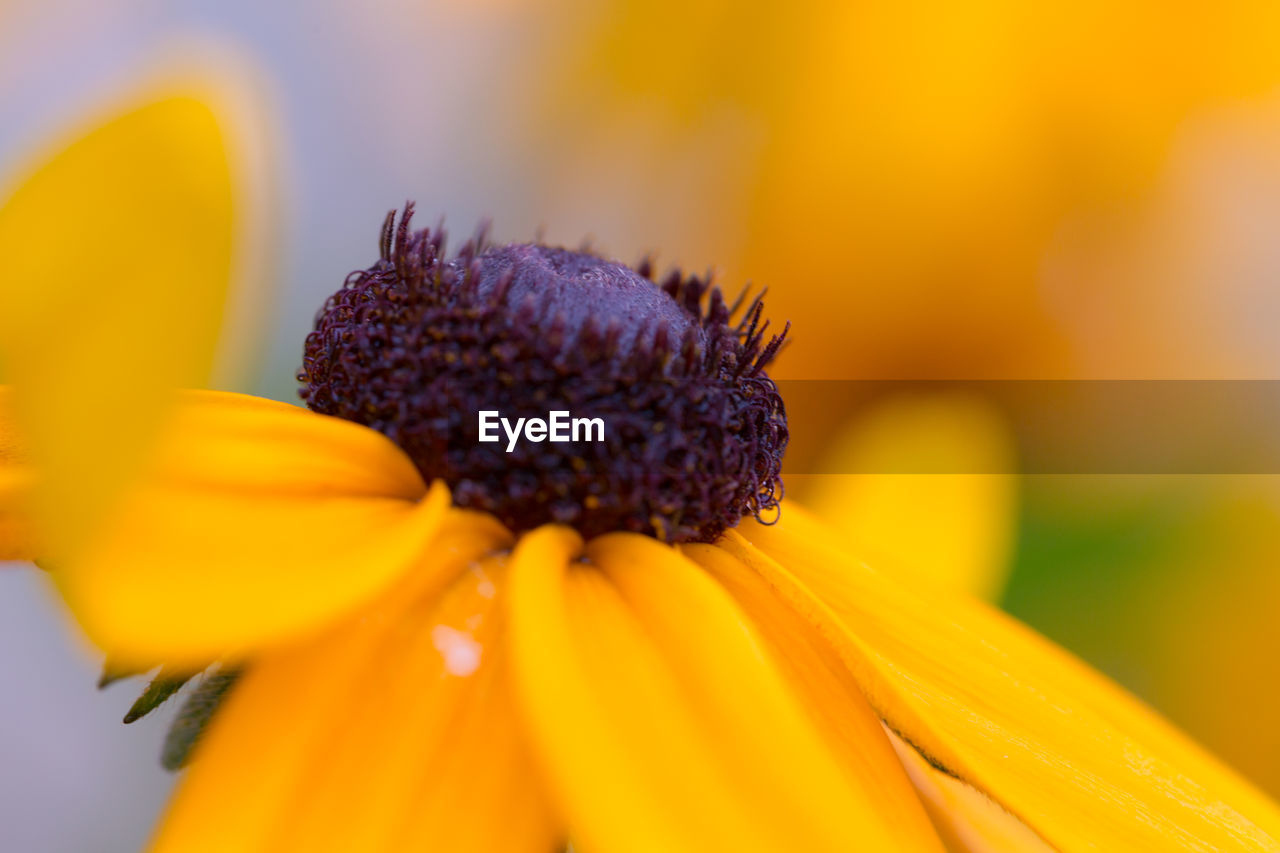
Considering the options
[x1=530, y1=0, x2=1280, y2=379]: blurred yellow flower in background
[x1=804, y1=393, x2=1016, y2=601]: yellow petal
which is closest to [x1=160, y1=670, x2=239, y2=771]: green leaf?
[x1=804, y1=393, x2=1016, y2=601]: yellow petal

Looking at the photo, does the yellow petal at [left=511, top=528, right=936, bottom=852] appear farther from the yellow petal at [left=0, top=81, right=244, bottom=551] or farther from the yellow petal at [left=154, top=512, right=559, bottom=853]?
the yellow petal at [left=0, top=81, right=244, bottom=551]

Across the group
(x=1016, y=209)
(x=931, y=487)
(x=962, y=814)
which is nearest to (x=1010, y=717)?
(x=962, y=814)

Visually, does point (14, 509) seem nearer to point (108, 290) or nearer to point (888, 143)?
point (108, 290)

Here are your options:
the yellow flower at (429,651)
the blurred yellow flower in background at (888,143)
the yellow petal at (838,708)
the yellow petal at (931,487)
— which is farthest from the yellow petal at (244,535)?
the blurred yellow flower in background at (888,143)

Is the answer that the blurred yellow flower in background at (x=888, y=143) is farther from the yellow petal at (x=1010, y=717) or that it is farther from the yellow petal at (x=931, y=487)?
the yellow petal at (x=1010, y=717)

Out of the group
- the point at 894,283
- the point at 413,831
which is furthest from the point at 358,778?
the point at 894,283

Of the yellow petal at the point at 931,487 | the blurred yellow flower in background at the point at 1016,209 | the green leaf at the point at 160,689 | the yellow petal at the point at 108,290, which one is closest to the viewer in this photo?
the yellow petal at the point at 108,290
